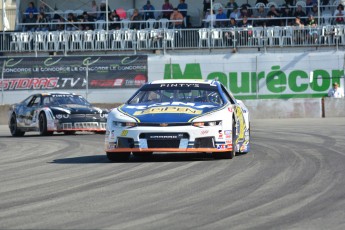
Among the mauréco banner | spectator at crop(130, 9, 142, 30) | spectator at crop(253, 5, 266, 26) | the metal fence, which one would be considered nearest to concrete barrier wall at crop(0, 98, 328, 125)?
the mauréco banner

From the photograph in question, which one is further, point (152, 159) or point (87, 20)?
point (87, 20)

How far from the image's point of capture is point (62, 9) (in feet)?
135

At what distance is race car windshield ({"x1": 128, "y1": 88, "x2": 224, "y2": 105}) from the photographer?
13984mm

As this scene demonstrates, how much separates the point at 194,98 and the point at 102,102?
67.5ft

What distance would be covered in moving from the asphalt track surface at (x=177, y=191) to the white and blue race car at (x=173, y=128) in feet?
0.74

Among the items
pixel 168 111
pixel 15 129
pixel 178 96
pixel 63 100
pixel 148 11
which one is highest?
pixel 148 11

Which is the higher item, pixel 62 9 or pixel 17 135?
pixel 62 9

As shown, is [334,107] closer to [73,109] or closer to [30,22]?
[73,109]

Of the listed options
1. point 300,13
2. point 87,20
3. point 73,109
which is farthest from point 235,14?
point 73,109

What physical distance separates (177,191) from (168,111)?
3.85 meters

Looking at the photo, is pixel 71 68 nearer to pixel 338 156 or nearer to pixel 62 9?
pixel 62 9

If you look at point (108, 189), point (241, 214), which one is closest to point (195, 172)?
point (108, 189)

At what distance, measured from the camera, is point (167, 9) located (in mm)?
38250

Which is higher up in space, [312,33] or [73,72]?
[312,33]
